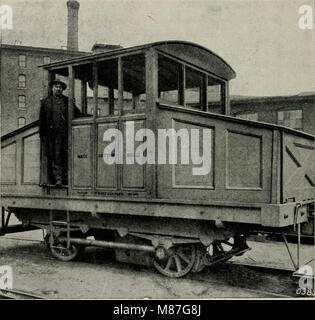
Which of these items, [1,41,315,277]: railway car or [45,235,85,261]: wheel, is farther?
[45,235,85,261]: wheel

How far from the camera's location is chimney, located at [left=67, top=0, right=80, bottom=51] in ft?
99.8

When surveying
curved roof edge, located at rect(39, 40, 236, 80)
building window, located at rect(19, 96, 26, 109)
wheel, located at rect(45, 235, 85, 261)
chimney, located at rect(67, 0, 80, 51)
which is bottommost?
wheel, located at rect(45, 235, 85, 261)

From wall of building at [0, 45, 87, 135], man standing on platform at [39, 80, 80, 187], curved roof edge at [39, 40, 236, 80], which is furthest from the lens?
wall of building at [0, 45, 87, 135]

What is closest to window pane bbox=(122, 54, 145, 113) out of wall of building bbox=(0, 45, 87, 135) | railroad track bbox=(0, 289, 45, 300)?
railroad track bbox=(0, 289, 45, 300)

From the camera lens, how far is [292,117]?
2245 cm

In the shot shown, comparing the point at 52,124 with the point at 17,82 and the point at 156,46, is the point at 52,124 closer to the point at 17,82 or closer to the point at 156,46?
the point at 156,46

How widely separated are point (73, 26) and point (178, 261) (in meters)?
30.1

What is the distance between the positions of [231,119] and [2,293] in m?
3.70

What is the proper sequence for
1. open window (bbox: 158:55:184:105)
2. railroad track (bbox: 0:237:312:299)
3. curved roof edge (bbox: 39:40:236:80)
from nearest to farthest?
railroad track (bbox: 0:237:312:299)
curved roof edge (bbox: 39:40:236:80)
open window (bbox: 158:55:184:105)

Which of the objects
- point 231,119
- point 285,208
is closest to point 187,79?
point 231,119

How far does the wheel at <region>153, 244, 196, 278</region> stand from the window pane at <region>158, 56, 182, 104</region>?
7.41 feet

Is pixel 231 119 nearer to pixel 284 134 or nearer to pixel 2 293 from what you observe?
pixel 284 134

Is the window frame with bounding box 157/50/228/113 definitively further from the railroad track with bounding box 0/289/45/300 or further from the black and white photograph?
the railroad track with bounding box 0/289/45/300

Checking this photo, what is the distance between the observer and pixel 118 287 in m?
5.62
